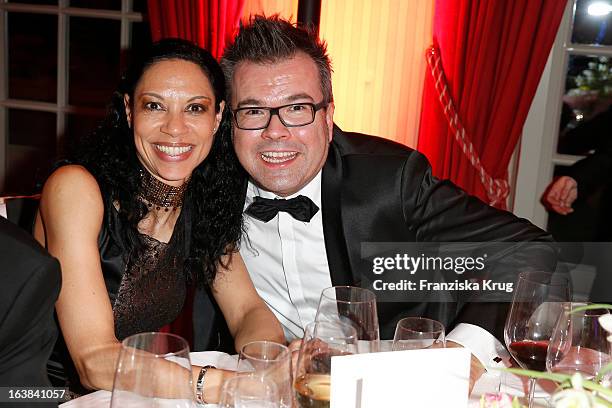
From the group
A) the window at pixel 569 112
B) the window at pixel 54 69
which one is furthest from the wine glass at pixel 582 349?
the window at pixel 54 69

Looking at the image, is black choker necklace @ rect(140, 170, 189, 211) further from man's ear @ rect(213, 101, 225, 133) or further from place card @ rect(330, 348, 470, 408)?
place card @ rect(330, 348, 470, 408)

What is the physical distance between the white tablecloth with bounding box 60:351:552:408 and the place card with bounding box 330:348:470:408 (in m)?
0.25

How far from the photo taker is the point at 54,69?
4.40 m

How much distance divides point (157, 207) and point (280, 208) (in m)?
0.35

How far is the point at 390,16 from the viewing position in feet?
11.2

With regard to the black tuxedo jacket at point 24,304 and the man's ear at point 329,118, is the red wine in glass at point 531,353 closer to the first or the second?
the black tuxedo jacket at point 24,304

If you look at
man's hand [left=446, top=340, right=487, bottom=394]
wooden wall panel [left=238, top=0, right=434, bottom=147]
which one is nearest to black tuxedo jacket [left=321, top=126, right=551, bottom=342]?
A: man's hand [left=446, top=340, right=487, bottom=394]

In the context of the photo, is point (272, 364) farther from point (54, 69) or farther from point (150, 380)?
point (54, 69)

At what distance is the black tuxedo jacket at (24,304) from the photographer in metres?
1.03

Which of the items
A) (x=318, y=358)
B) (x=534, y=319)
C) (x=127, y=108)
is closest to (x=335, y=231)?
(x=127, y=108)

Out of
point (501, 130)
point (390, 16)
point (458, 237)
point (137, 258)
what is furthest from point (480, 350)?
point (390, 16)

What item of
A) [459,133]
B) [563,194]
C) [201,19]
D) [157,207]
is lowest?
[563,194]

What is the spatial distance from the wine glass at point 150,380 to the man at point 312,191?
3.85ft

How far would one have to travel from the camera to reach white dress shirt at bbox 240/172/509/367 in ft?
6.91
